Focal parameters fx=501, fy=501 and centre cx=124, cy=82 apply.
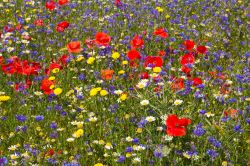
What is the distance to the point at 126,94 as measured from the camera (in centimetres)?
495

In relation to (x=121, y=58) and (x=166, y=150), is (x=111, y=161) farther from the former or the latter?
(x=121, y=58)

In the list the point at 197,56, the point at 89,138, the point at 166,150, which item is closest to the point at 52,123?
the point at 89,138

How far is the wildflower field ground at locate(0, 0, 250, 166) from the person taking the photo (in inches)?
165

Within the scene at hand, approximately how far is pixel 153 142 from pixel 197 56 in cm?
229

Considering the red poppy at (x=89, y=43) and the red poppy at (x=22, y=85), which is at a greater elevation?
the red poppy at (x=89, y=43)

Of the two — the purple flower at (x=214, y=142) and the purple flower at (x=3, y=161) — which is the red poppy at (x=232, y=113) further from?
the purple flower at (x=3, y=161)

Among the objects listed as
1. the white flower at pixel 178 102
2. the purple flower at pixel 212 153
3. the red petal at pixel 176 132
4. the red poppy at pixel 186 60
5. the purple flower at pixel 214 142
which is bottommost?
the purple flower at pixel 212 153

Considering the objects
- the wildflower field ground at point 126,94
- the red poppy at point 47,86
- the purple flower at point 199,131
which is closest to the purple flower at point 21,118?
the wildflower field ground at point 126,94

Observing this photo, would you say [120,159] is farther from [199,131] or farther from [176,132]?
[199,131]

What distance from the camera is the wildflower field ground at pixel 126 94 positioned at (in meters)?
4.20

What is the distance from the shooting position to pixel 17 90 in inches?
208

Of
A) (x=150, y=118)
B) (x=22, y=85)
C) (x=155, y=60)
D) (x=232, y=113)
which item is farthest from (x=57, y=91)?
(x=232, y=113)

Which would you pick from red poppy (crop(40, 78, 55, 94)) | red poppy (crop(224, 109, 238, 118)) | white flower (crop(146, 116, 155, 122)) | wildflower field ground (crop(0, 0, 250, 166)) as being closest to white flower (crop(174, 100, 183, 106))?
wildflower field ground (crop(0, 0, 250, 166))

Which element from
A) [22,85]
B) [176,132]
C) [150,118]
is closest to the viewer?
[176,132]
